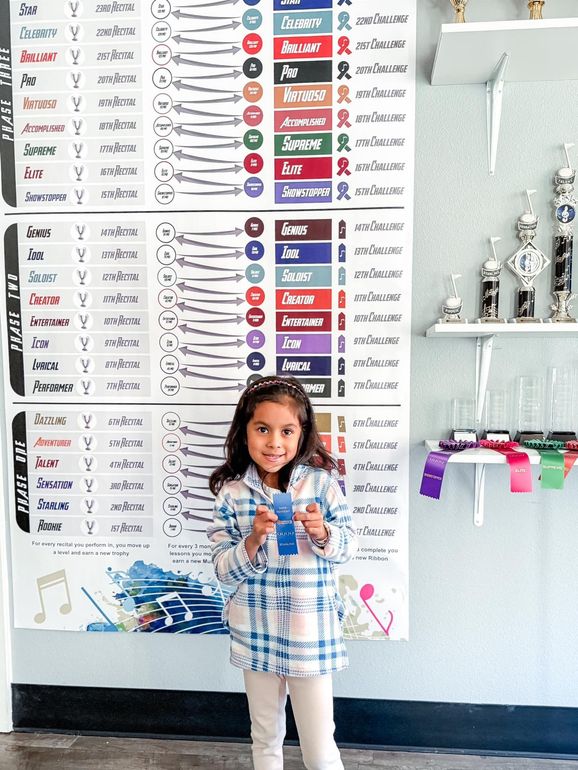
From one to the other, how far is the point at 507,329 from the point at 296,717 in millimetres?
1217

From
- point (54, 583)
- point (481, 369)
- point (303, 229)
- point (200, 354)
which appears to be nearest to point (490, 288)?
point (481, 369)

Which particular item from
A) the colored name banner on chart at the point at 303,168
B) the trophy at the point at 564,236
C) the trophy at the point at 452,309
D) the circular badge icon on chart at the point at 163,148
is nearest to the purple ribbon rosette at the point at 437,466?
the trophy at the point at 452,309

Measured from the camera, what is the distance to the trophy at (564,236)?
176 centimetres

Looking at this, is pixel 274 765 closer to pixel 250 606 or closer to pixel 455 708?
pixel 250 606

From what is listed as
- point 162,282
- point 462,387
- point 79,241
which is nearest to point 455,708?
point 462,387

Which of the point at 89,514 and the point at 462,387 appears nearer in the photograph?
the point at 462,387

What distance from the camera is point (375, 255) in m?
1.84

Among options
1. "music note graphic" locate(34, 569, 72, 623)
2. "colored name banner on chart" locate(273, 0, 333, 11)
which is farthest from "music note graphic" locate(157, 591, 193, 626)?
"colored name banner on chart" locate(273, 0, 333, 11)

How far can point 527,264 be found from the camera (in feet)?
5.81

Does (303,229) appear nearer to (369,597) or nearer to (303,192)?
(303,192)

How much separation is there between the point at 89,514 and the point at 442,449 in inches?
47.2

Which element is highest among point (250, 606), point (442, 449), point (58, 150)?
point (58, 150)

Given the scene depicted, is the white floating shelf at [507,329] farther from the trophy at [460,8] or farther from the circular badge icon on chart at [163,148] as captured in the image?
the circular badge icon on chart at [163,148]

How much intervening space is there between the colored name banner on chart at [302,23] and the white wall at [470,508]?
0.29 m
